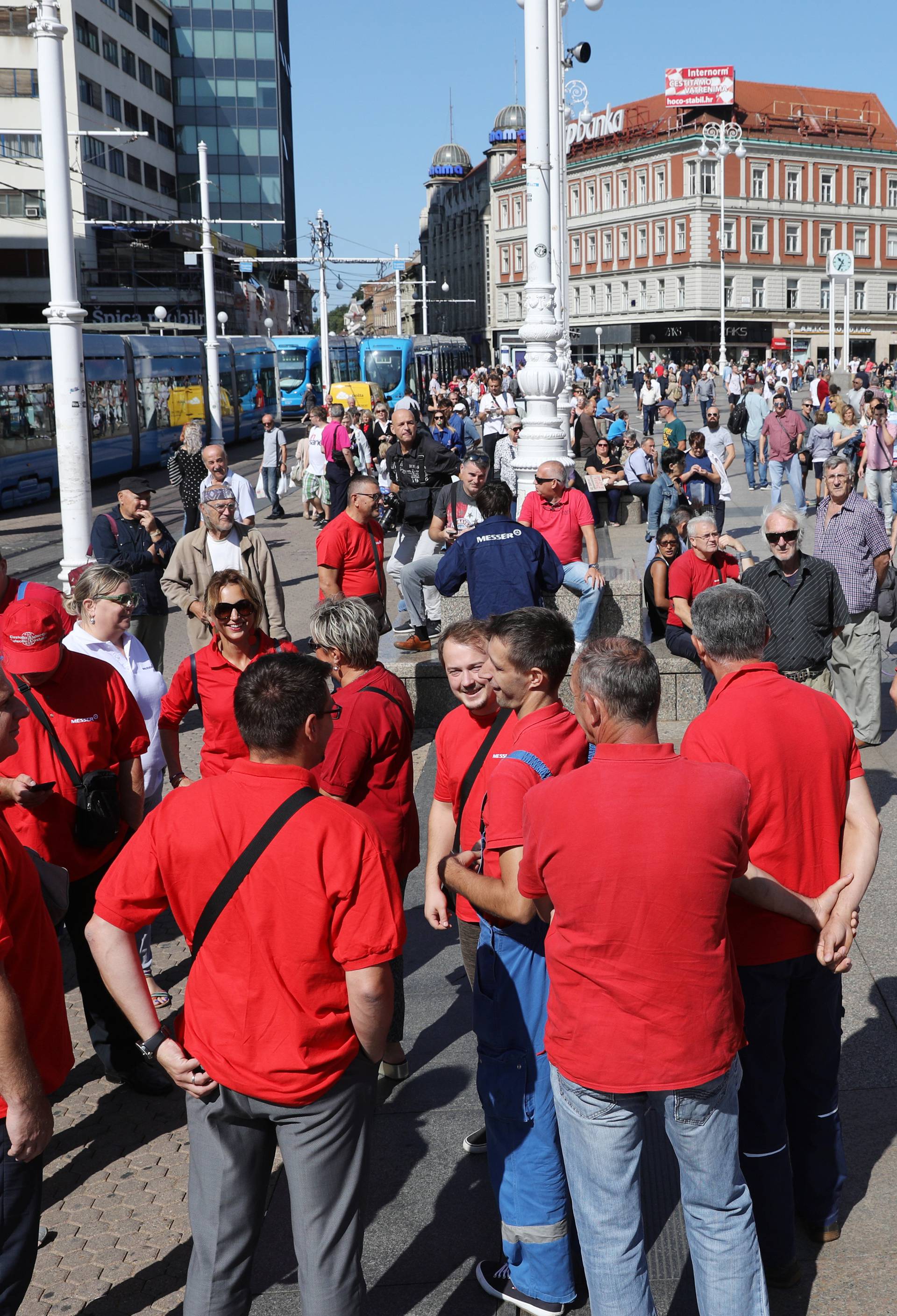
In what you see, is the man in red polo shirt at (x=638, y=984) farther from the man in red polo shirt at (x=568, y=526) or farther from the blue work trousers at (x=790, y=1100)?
the man in red polo shirt at (x=568, y=526)

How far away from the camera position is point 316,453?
19125 millimetres

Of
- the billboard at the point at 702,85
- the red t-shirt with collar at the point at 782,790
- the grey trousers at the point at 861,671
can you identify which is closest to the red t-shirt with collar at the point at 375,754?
the red t-shirt with collar at the point at 782,790

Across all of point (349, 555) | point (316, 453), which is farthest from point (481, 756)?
point (316, 453)

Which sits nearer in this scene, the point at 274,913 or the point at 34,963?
the point at 274,913

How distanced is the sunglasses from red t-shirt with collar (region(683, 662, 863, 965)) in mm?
2393

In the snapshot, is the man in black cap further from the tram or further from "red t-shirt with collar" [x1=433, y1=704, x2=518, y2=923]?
the tram

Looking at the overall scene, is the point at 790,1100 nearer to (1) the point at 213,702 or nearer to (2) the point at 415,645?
(1) the point at 213,702

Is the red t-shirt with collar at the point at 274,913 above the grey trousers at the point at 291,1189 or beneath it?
above

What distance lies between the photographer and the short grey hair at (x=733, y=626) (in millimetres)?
3600

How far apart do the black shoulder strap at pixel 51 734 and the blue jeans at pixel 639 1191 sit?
223 centimetres

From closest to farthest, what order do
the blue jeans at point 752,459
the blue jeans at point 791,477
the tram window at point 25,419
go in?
1. the blue jeans at point 791,477
2. the tram window at point 25,419
3. the blue jeans at point 752,459

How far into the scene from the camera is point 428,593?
10.8 metres

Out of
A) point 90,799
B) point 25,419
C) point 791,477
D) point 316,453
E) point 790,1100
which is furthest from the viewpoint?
point 25,419

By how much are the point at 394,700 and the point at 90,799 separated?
112cm
